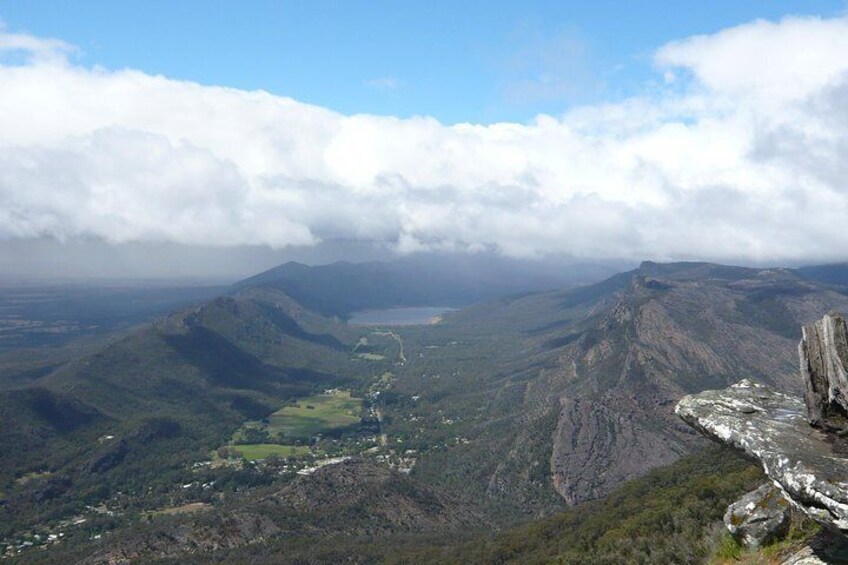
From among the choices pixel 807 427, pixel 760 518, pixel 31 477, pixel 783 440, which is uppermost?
pixel 807 427

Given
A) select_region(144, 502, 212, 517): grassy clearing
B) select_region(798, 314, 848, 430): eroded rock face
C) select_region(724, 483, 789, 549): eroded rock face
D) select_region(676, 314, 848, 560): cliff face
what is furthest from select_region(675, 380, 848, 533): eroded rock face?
select_region(144, 502, 212, 517): grassy clearing

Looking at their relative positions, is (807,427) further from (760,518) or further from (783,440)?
(760,518)

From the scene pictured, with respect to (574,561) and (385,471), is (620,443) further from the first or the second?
(574,561)

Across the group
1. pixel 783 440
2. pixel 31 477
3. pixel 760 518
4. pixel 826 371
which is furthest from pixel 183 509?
pixel 826 371

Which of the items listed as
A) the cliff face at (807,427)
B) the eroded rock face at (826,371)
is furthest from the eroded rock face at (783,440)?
the eroded rock face at (826,371)

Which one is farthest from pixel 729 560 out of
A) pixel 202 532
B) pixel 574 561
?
pixel 202 532

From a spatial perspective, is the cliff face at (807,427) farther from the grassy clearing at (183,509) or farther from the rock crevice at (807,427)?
the grassy clearing at (183,509)
